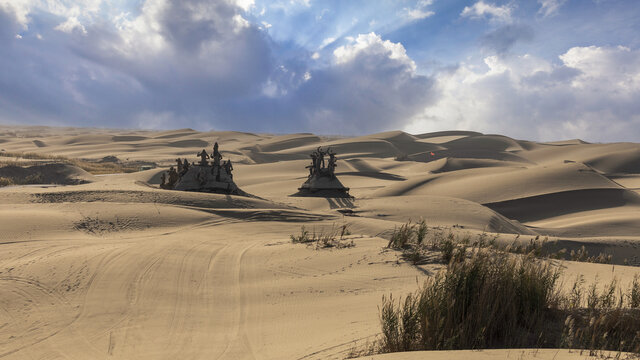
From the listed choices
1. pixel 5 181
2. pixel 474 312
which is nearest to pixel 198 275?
pixel 474 312

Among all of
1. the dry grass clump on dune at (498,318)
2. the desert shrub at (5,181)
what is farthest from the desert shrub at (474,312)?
the desert shrub at (5,181)

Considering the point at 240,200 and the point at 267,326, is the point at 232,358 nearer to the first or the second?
the point at 267,326

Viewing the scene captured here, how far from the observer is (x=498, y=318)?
3.79 meters

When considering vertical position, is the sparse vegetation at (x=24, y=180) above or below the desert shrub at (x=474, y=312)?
above

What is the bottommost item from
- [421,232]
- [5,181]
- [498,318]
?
[498,318]

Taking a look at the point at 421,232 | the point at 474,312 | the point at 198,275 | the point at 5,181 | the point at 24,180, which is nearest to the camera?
the point at 474,312

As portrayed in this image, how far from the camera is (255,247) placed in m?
9.05

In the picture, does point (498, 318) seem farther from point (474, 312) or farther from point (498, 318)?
point (474, 312)

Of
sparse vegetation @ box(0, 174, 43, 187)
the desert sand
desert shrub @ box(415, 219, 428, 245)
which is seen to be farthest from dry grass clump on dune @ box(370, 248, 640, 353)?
sparse vegetation @ box(0, 174, 43, 187)

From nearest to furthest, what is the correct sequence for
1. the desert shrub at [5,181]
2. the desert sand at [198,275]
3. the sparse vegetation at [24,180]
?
the desert sand at [198,275] → the desert shrub at [5,181] → the sparse vegetation at [24,180]

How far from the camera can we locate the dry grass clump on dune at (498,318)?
3533 mm

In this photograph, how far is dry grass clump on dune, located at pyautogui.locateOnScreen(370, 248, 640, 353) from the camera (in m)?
3.53

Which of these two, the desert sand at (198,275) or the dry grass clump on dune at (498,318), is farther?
the desert sand at (198,275)

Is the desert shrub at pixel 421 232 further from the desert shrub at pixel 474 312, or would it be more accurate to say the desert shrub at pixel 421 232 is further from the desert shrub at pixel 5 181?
the desert shrub at pixel 5 181
